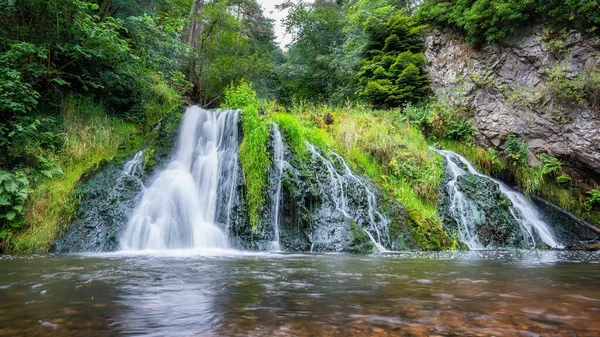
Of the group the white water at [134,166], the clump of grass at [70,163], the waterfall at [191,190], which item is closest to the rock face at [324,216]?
the waterfall at [191,190]

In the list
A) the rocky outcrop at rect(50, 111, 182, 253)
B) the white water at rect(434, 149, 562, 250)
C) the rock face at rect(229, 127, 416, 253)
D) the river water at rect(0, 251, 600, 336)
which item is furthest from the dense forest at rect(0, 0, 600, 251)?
the river water at rect(0, 251, 600, 336)

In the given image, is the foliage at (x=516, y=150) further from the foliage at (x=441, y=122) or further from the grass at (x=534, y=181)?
the foliage at (x=441, y=122)

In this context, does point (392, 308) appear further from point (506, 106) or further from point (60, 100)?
point (506, 106)

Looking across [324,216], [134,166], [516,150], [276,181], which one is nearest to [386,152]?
[324,216]

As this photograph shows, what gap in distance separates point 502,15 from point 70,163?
12421 millimetres

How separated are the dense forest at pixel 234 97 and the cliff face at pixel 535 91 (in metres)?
0.22

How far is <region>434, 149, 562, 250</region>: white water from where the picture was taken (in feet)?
23.9

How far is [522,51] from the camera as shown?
10.7 meters

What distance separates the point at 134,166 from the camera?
7.04 m

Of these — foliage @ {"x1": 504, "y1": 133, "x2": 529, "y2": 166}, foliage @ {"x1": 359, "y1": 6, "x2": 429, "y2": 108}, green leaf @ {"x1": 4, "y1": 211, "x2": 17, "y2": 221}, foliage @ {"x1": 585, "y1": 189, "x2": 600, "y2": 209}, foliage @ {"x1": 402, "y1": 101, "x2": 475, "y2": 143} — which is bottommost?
green leaf @ {"x1": 4, "y1": 211, "x2": 17, "y2": 221}

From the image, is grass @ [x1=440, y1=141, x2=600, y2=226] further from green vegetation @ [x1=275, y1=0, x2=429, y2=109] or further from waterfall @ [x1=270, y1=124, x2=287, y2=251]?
waterfall @ [x1=270, y1=124, x2=287, y2=251]

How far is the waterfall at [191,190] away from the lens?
5.86 m

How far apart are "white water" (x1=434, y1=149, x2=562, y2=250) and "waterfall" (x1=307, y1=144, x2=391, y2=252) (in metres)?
2.00

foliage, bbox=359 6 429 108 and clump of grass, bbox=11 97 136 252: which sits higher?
foliage, bbox=359 6 429 108
